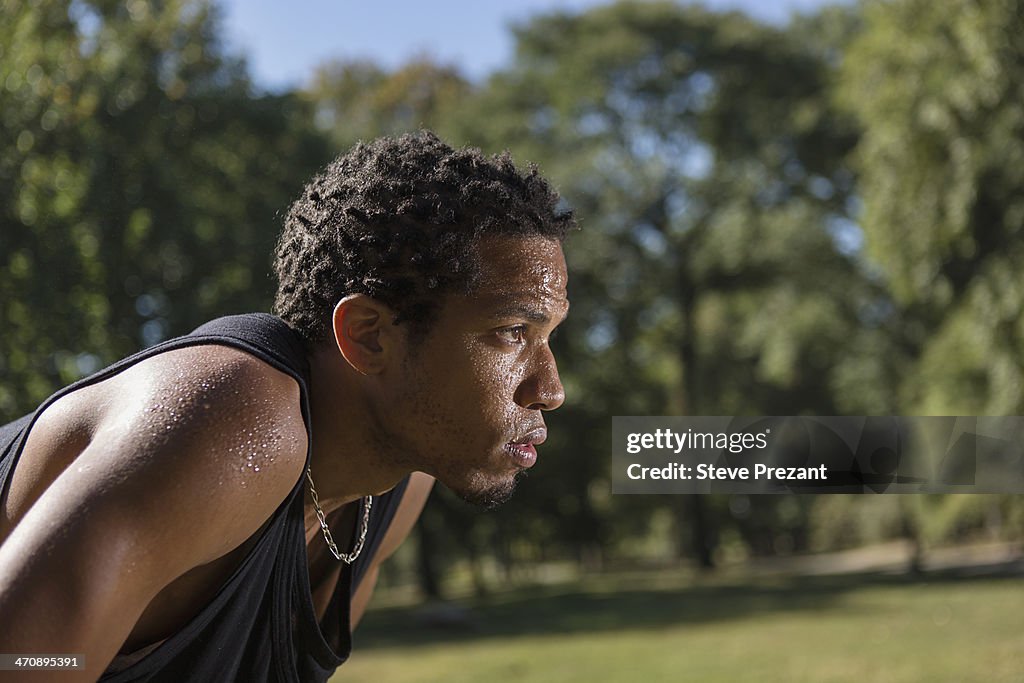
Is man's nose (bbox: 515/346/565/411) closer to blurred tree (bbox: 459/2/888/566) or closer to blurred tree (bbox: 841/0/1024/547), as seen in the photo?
blurred tree (bbox: 841/0/1024/547)

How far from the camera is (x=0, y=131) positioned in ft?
19.8

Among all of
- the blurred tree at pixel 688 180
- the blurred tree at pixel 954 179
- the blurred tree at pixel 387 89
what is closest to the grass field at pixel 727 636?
the blurred tree at pixel 954 179

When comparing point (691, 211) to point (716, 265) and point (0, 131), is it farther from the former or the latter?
point (0, 131)

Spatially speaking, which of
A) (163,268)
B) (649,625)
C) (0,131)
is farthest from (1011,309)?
(0,131)

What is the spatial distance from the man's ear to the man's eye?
16 cm

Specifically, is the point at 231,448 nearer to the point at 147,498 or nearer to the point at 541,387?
the point at 147,498

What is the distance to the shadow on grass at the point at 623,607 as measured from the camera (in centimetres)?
1543

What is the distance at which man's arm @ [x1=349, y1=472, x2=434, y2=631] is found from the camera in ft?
7.20

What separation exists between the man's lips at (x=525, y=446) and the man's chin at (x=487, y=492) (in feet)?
0.12

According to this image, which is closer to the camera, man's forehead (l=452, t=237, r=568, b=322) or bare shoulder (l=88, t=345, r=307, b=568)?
bare shoulder (l=88, t=345, r=307, b=568)

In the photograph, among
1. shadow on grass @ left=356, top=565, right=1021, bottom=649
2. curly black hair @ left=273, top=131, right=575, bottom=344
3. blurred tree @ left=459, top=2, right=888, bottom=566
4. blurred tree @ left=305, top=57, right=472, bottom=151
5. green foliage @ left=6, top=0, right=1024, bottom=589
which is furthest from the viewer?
blurred tree @ left=305, top=57, right=472, bottom=151

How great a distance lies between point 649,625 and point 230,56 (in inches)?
377

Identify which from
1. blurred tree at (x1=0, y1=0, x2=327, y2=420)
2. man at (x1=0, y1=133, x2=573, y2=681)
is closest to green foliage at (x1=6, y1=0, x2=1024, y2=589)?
blurred tree at (x1=0, y1=0, x2=327, y2=420)

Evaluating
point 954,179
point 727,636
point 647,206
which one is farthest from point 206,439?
point 647,206
